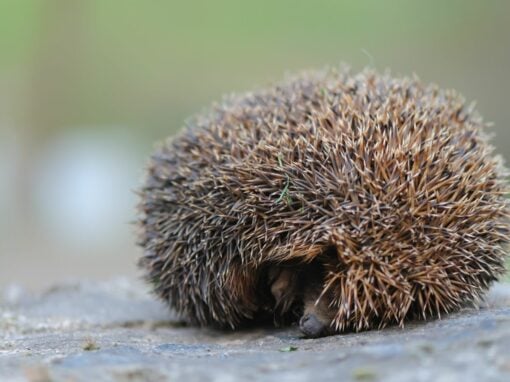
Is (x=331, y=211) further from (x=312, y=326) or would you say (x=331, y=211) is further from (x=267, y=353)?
(x=267, y=353)

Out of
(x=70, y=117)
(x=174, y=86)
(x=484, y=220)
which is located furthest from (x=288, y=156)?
(x=174, y=86)

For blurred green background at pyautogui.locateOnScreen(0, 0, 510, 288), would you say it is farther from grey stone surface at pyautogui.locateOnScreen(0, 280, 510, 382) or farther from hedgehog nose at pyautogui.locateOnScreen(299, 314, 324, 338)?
hedgehog nose at pyautogui.locateOnScreen(299, 314, 324, 338)

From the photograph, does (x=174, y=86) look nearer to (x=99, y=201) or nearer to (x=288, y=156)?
(x=99, y=201)

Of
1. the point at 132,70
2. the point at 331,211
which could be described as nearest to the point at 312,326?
the point at 331,211

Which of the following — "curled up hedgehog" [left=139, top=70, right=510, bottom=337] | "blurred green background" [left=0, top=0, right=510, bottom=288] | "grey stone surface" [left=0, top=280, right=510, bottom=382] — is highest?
"blurred green background" [left=0, top=0, right=510, bottom=288]

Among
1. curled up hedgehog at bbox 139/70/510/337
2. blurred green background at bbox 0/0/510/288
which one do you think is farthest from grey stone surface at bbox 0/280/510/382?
blurred green background at bbox 0/0/510/288

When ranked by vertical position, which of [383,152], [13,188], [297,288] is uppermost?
[13,188]
